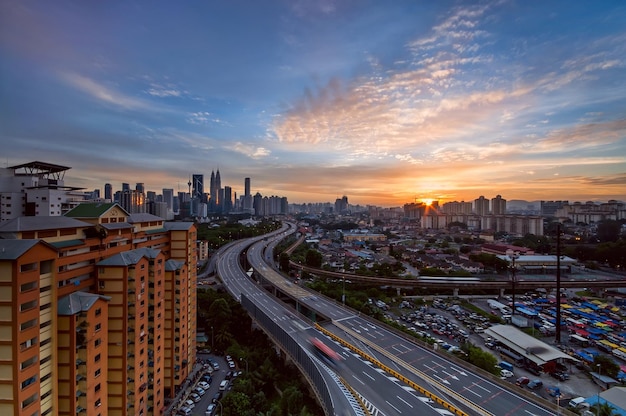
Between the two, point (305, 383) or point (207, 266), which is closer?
point (305, 383)

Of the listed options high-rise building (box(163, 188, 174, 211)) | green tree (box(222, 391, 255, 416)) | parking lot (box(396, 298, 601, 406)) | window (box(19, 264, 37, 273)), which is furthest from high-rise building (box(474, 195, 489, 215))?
window (box(19, 264, 37, 273))

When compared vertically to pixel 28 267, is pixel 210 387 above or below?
below

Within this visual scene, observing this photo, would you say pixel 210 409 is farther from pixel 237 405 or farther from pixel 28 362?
pixel 28 362

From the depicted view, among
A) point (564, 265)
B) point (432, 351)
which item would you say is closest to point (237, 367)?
point (432, 351)

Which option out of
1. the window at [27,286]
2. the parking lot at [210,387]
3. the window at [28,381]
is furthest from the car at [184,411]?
the window at [27,286]

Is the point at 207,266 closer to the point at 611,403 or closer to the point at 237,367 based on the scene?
the point at 237,367

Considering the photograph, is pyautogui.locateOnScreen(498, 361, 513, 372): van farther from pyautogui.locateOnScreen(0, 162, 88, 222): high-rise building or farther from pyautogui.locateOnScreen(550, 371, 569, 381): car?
pyautogui.locateOnScreen(0, 162, 88, 222): high-rise building

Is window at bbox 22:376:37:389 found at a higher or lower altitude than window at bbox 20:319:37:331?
lower

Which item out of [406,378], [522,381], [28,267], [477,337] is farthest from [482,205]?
[28,267]

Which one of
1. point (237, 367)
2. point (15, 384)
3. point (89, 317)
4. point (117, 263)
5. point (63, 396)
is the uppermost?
point (117, 263)
